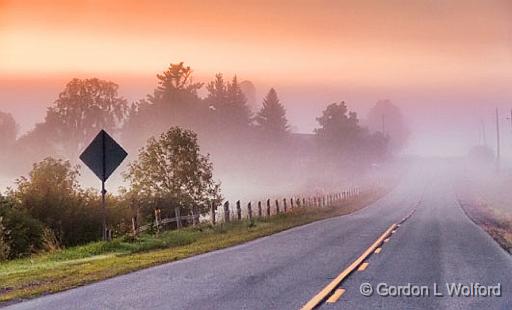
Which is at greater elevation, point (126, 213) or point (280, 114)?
point (280, 114)

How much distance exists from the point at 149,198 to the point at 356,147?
7290 cm

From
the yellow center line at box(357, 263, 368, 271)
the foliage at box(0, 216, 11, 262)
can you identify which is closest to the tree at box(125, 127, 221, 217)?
the foliage at box(0, 216, 11, 262)

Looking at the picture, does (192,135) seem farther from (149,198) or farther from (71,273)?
(71,273)

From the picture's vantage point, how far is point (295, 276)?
13406mm

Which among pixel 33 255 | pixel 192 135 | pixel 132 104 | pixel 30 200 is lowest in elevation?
pixel 33 255

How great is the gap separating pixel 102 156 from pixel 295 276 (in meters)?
10.4

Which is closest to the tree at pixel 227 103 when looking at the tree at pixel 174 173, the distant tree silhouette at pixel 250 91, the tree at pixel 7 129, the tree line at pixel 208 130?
the tree line at pixel 208 130

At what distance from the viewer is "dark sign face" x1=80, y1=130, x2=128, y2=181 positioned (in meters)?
21.5

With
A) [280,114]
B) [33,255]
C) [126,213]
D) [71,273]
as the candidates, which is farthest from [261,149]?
[71,273]

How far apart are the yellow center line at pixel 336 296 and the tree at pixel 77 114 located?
84303mm

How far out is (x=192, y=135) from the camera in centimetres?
4184

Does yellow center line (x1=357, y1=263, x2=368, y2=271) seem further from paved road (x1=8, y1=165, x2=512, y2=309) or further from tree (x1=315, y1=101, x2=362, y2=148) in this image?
tree (x1=315, y1=101, x2=362, y2=148)

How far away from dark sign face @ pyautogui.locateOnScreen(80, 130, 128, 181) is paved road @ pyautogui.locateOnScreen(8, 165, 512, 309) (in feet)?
16.7

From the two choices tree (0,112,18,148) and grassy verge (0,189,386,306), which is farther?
tree (0,112,18,148)
